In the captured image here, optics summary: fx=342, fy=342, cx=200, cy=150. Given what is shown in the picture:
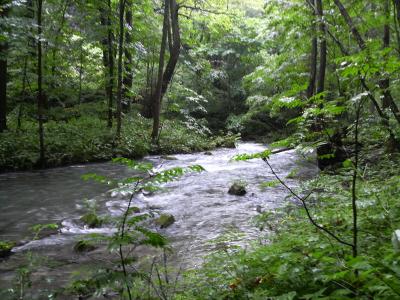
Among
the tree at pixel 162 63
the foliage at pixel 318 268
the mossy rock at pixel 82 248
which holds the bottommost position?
the mossy rock at pixel 82 248

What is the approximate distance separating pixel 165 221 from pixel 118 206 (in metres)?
1.61

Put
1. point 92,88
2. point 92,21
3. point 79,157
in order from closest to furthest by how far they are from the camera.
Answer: point 79,157
point 92,21
point 92,88

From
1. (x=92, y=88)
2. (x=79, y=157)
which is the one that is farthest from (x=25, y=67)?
(x=92, y=88)

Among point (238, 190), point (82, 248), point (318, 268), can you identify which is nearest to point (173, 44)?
point (238, 190)

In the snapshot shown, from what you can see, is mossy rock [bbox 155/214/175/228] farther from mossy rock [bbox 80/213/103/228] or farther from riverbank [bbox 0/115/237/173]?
riverbank [bbox 0/115/237/173]

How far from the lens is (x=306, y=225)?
12.6ft

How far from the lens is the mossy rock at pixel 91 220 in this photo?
577cm

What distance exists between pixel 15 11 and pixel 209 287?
9.90 m

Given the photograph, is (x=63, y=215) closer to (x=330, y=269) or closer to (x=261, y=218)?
(x=261, y=218)

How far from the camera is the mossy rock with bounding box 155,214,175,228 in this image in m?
5.84

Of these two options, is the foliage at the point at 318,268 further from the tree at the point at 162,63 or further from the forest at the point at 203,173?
the tree at the point at 162,63

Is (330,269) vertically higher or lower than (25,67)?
lower

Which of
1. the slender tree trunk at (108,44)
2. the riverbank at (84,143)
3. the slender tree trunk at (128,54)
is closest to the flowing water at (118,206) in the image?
the riverbank at (84,143)

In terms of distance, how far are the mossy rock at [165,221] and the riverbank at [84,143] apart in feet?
20.0
